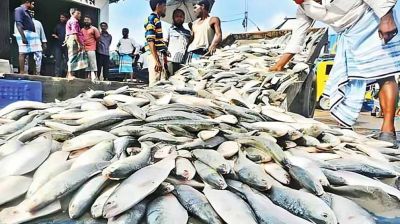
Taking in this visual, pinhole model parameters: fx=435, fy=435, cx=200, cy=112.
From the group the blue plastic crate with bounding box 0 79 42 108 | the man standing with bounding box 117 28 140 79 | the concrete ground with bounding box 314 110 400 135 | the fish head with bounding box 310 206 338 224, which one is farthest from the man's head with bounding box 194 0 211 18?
the man standing with bounding box 117 28 140 79

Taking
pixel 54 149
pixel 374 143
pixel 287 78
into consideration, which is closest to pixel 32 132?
pixel 54 149

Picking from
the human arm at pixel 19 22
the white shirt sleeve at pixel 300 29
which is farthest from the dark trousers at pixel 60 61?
the white shirt sleeve at pixel 300 29

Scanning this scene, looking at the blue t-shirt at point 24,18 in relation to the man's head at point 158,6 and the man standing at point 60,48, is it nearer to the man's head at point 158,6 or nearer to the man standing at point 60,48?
the man standing at point 60,48

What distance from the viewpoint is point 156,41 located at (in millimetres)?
6355

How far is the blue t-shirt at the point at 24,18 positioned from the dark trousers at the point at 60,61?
2475 mm

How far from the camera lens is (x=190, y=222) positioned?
5.92 feet

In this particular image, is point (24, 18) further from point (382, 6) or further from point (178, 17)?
point (382, 6)

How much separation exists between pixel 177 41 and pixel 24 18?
3.27 metres

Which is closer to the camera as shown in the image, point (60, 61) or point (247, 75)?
point (247, 75)

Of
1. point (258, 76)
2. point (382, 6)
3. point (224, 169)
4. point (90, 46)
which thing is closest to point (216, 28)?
point (258, 76)

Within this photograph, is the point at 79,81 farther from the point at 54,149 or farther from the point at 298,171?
the point at 298,171

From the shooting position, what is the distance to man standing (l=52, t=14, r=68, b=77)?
1096 centimetres

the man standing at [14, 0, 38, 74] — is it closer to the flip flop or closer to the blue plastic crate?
the blue plastic crate

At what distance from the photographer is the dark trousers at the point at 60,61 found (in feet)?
36.4
